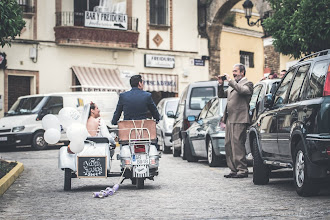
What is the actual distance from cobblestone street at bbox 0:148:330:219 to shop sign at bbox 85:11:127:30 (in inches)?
746

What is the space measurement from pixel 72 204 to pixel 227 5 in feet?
89.2

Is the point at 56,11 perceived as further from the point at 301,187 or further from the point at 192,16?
the point at 301,187

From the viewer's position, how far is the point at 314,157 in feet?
27.8

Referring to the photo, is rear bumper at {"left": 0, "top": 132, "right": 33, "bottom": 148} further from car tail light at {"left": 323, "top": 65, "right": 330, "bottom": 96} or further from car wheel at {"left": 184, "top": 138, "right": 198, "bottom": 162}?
car tail light at {"left": 323, "top": 65, "right": 330, "bottom": 96}

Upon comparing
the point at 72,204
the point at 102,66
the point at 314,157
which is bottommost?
the point at 72,204

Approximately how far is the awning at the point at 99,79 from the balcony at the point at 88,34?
113 centimetres

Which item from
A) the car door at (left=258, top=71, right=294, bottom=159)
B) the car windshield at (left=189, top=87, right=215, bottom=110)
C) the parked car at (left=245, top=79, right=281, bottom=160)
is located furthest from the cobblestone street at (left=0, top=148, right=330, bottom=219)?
the car windshield at (left=189, top=87, right=215, bottom=110)

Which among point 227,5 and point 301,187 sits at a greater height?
point 227,5

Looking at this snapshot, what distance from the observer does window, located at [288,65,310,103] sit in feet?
31.3

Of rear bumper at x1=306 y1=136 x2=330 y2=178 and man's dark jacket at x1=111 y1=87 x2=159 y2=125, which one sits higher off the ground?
man's dark jacket at x1=111 y1=87 x2=159 y2=125

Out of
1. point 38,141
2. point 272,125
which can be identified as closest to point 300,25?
point 272,125

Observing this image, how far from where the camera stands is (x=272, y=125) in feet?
34.0

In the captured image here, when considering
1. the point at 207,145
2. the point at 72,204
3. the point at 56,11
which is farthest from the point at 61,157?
the point at 56,11

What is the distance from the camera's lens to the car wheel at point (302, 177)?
29.1 ft
